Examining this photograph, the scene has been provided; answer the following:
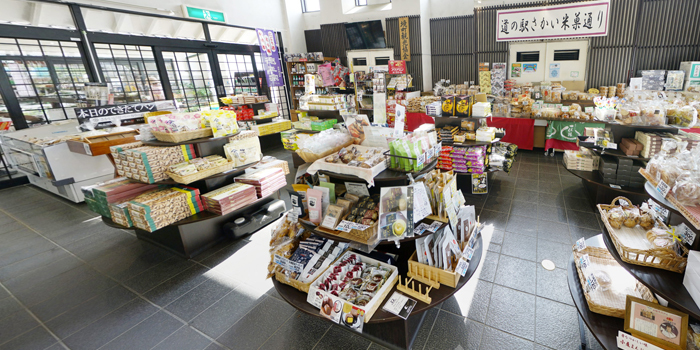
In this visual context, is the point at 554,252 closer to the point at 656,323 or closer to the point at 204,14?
the point at 656,323

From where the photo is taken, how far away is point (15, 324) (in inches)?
108

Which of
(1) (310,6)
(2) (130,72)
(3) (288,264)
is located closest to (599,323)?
(3) (288,264)

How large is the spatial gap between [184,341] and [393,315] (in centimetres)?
175

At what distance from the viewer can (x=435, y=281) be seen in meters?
2.14

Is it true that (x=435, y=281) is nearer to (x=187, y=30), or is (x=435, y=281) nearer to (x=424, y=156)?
(x=424, y=156)

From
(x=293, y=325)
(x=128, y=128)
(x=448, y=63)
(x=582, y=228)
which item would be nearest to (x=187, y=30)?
(x=128, y=128)

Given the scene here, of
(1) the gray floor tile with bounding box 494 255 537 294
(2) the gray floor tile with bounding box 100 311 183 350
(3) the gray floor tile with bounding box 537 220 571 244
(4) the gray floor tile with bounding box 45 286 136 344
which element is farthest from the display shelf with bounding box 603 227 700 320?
(4) the gray floor tile with bounding box 45 286 136 344

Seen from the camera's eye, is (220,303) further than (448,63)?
No

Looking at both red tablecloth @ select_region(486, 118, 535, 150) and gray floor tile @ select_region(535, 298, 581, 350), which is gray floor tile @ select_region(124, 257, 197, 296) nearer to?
gray floor tile @ select_region(535, 298, 581, 350)

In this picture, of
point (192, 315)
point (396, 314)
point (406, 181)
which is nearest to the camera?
point (396, 314)

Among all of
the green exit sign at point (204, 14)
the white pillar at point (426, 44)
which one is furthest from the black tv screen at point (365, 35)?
the green exit sign at point (204, 14)

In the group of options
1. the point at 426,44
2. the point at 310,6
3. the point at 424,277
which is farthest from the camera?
the point at 310,6

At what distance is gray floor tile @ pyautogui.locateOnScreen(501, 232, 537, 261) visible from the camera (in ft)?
10.5

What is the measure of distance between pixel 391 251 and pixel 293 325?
1024 mm
